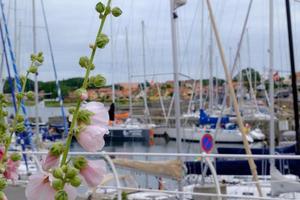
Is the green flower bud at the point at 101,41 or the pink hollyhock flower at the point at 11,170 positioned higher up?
the green flower bud at the point at 101,41

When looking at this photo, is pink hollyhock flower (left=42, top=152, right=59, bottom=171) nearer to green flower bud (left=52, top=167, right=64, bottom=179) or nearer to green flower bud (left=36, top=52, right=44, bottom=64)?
green flower bud (left=52, top=167, right=64, bottom=179)

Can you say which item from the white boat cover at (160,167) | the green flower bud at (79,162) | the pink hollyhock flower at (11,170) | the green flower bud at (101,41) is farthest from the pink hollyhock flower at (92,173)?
the white boat cover at (160,167)

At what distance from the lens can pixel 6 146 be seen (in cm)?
151

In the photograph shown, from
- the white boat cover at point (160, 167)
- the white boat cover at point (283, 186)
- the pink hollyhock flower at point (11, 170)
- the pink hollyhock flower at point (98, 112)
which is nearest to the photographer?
the pink hollyhock flower at point (98, 112)

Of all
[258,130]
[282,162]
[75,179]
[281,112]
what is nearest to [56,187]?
[75,179]

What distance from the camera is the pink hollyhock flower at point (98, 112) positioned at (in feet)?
3.81

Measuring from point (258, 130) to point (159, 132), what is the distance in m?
8.93

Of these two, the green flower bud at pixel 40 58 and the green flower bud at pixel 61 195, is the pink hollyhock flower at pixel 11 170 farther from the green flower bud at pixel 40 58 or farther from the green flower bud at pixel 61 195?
the green flower bud at pixel 61 195

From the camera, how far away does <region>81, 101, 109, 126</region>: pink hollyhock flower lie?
116cm

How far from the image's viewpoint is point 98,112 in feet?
3.86

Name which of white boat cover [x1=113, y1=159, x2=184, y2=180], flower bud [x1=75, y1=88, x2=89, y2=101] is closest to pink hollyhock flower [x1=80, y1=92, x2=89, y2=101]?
flower bud [x1=75, y1=88, x2=89, y2=101]

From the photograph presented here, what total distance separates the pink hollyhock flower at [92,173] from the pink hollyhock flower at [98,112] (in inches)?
3.1

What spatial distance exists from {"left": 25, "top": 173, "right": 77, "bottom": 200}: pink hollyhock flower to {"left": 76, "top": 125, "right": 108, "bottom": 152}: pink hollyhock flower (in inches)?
3.3

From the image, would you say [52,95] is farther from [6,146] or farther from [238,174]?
[6,146]
